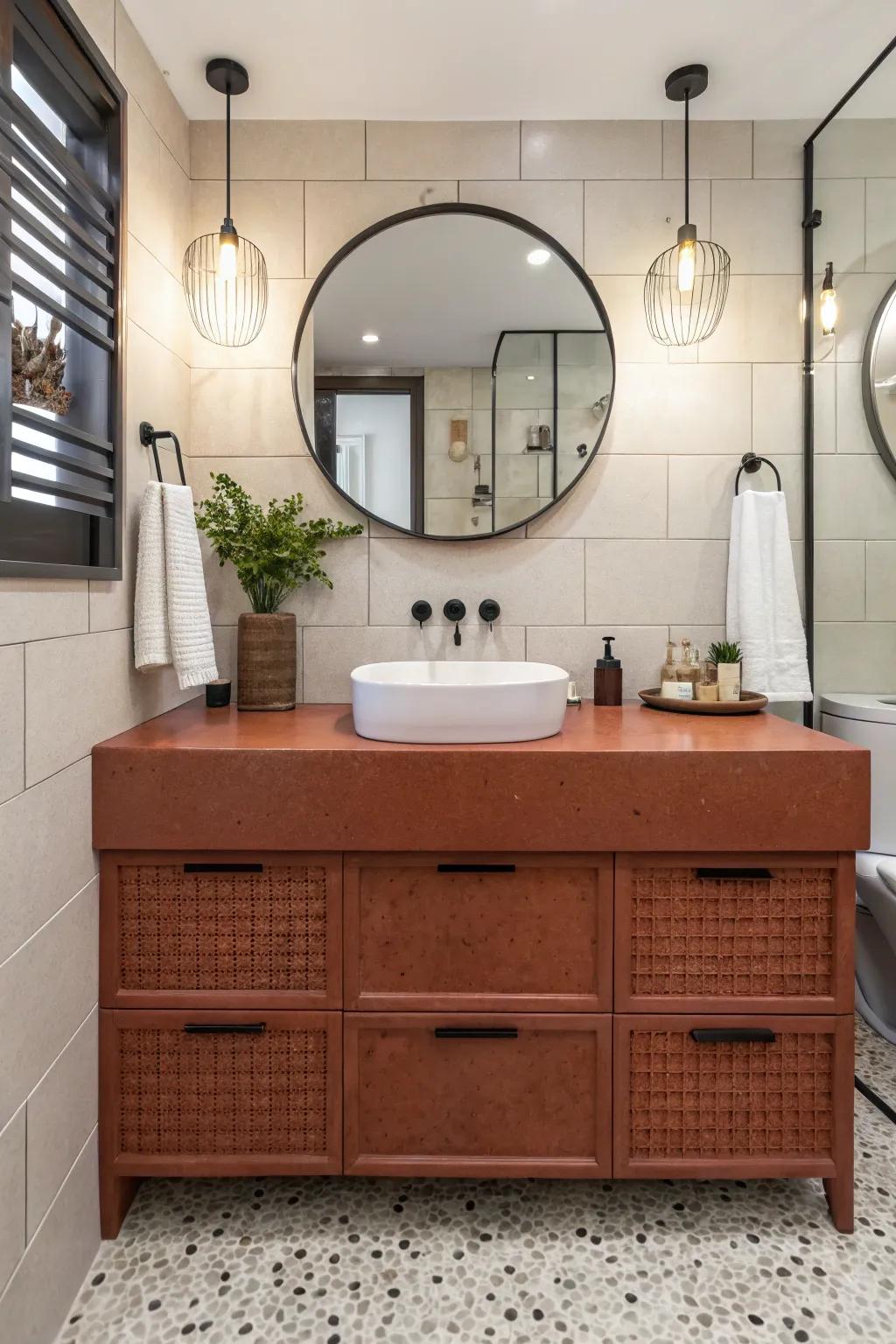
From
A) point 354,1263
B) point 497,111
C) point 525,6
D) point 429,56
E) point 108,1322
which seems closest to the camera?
point 108,1322

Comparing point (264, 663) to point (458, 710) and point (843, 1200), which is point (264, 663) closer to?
point (458, 710)

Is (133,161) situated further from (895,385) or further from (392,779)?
(895,385)

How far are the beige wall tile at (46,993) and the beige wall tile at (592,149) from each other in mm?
2092

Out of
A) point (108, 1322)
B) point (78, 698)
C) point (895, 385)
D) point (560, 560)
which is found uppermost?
point (895, 385)

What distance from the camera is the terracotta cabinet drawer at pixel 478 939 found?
1416 millimetres

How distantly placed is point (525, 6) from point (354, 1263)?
2581 millimetres

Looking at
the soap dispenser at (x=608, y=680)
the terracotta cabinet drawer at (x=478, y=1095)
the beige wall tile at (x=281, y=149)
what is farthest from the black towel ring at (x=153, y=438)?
the terracotta cabinet drawer at (x=478, y=1095)

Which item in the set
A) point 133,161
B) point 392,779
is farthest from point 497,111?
point 392,779

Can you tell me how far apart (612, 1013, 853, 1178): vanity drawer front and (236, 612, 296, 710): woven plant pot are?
110 cm

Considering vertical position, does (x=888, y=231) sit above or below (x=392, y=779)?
above

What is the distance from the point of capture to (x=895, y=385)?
183cm

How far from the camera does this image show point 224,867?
141 centimetres

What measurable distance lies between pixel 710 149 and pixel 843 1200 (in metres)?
2.52

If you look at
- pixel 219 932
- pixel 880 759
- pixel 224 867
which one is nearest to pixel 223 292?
pixel 224 867
